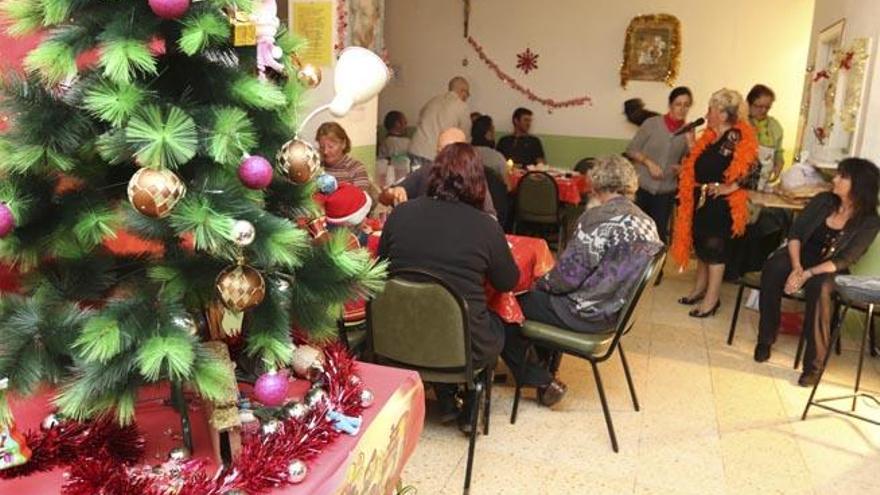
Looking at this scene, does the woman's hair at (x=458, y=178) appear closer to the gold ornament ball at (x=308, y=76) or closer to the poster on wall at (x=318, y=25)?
the gold ornament ball at (x=308, y=76)

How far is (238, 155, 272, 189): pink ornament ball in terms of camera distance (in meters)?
1.01

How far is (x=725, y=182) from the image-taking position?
4.37m

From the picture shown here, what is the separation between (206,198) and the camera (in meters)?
0.98

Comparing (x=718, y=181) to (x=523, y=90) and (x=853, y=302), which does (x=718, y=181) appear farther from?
(x=523, y=90)

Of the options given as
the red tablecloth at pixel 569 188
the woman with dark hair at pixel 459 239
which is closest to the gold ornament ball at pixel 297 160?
the woman with dark hair at pixel 459 239

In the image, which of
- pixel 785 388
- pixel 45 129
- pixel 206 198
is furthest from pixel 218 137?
pixel 785 388

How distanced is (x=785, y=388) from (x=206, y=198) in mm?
3308

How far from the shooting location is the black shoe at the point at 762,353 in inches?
148

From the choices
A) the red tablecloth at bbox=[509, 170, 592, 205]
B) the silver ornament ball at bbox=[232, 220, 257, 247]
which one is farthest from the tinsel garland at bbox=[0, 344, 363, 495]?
the red tablecloth at bbox=[509, 170, 592, 205]

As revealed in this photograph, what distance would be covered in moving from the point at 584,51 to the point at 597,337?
537 cm

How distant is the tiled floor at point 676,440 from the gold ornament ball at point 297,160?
1635 millimetres

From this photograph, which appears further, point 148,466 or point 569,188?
point 569,188

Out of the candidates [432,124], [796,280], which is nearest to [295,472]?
[796,280]

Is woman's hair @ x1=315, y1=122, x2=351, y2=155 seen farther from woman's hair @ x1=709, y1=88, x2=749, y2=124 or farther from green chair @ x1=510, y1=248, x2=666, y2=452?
woman's hair @ x1=709, y1=88, x2=749, y2=124
